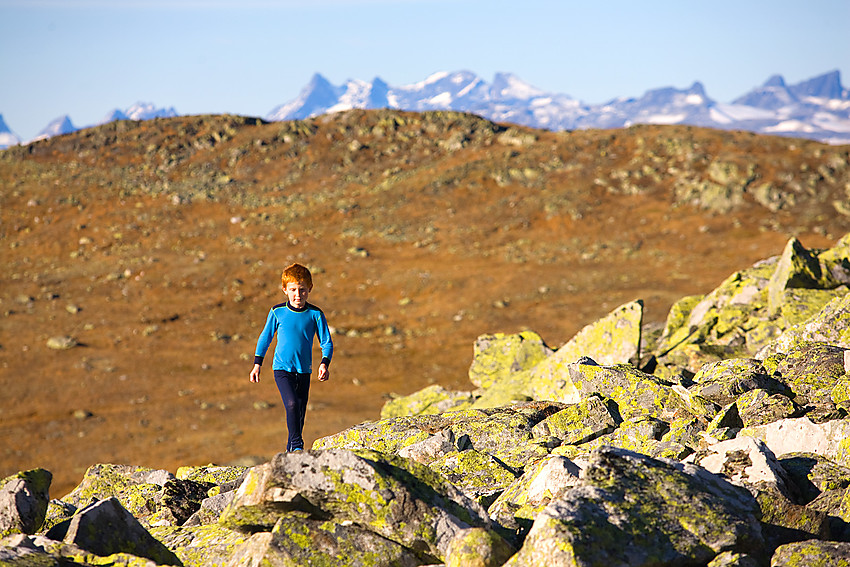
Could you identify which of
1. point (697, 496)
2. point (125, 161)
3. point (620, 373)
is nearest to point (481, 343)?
point (620, 373)

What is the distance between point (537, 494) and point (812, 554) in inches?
82.6

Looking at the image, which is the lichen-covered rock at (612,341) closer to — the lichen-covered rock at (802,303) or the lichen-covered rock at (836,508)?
the lichen-covered rock at (802,303)

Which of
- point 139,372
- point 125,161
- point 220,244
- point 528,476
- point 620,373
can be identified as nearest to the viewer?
point 528,476

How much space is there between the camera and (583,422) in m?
8.48

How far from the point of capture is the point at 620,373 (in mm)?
9266

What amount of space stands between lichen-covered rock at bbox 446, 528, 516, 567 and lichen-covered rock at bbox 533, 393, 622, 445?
3.95 m

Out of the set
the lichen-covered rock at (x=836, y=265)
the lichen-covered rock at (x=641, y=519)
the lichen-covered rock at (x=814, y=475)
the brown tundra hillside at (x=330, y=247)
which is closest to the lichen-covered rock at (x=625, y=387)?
the lichen-covered rock at (x=814, y=475)

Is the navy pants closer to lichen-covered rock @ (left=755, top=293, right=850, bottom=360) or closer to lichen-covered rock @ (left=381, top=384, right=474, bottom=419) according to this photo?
lichen-covered rock @ (left=381, top=384, right=474, bottom=419)

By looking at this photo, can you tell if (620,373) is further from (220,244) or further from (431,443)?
(220,244)

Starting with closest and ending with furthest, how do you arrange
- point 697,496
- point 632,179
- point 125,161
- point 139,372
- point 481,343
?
1. point 697,496
2. point 481,343
3. point 139,372
4. point 632,179
5. point 125,161

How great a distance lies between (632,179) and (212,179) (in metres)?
37.5

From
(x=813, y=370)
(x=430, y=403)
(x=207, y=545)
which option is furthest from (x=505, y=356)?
(x=207, y=545)

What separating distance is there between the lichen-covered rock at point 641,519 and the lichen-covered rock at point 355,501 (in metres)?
0.80

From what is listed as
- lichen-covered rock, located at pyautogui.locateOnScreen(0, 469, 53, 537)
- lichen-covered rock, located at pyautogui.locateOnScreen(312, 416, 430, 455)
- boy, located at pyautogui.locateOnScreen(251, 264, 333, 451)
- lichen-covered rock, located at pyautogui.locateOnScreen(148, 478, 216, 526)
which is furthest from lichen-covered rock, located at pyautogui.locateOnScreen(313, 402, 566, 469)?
lichen-covered rock, located at pyautogui.locateOnScreen(0, 469, 53, 537)
